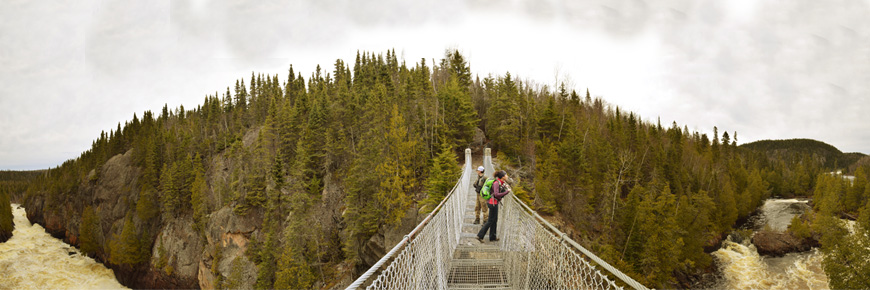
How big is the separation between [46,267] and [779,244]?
9133 centimetres

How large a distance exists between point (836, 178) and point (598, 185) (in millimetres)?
49000

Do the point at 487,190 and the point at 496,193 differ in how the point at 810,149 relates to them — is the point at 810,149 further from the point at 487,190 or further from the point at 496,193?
the point at 496,193

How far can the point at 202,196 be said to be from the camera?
43.7 m

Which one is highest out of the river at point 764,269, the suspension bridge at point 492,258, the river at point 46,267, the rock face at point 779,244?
the suspension bridge at point 492,258

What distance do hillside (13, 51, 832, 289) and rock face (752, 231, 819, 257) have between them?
3.73m

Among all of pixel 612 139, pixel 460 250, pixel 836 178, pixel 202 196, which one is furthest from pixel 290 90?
pixel 836 178

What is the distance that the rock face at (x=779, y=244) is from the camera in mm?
35719

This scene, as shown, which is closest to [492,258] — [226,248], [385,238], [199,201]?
[385,238]

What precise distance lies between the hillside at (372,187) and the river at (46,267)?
6.93ft

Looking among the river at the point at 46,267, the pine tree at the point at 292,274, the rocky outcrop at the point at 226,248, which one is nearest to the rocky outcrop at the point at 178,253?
the rocky outcrop at the point at 226,248

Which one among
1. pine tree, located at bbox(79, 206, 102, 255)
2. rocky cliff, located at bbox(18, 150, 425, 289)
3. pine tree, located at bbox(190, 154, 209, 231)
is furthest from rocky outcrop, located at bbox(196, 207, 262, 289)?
pine tree, located at bbox(79, 206, 102, 255)

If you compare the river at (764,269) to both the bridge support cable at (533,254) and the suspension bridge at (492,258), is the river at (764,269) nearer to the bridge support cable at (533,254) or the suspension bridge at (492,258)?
the suspension bridge at (492,258)

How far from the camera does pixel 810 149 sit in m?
118

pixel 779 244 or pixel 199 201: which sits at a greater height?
pixel 199 201
